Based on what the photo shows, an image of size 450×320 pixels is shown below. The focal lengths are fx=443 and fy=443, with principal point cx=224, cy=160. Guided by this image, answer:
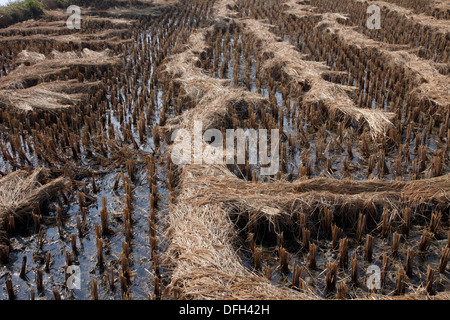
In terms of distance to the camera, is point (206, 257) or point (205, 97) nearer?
point (206, 257)

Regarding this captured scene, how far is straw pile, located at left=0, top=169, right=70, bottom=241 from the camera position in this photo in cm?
429

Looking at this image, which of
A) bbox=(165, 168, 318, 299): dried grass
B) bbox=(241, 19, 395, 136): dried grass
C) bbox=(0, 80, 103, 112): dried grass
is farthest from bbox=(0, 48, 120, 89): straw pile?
bbox=(165, 168, 318, 299): dried grass

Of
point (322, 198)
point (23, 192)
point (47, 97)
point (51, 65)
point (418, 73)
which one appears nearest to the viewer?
point (322, 198)

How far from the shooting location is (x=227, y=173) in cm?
483

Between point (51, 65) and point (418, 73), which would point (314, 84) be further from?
point (51, 65)

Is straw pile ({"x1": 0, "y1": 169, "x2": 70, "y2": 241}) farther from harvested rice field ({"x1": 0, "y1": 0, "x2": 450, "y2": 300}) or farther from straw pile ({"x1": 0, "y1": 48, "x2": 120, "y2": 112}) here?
straw pile ({"x1": 0, "y1": 48, "x2": 120, "y2": 112})

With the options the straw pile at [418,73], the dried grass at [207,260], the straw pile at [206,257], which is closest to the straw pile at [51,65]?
the straw pile at [206,257]

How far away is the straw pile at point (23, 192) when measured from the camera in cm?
429

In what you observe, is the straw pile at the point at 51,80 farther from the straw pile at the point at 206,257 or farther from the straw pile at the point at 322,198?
the straw pile at the point at 322,198

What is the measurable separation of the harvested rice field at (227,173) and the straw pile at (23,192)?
19mm

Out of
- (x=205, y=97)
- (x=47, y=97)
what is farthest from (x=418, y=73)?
(x=47, y=97)

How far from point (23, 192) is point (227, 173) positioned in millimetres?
2121

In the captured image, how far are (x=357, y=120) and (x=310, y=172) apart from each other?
139 cm

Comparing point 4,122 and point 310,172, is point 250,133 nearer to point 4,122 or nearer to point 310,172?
point 310,172
